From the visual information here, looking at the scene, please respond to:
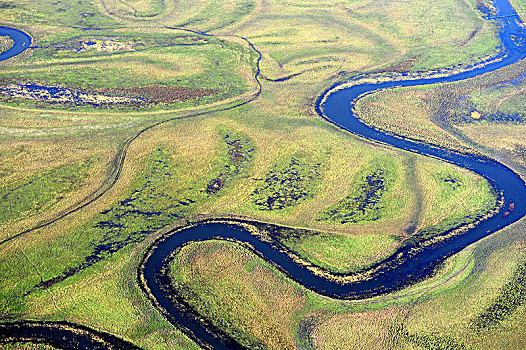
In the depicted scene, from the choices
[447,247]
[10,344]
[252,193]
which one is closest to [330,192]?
[252,193]

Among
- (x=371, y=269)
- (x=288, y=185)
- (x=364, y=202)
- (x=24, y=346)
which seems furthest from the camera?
(x=288, y=185)

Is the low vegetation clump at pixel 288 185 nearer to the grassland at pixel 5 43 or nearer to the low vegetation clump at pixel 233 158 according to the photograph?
the low vegetation clump at pixel 233 158

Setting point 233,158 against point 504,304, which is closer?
point 504,304

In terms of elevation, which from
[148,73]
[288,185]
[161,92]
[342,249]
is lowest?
[342,249]

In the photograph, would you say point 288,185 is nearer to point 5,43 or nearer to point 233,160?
point 233,160

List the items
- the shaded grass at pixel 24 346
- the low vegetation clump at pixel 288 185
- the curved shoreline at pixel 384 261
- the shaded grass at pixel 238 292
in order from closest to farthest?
the shaded grass at pixel 24 346
the shaded grass at pixel 238 292
the curved shoreline at pixel 384 261
the low vegetation clump at pixel 288 185

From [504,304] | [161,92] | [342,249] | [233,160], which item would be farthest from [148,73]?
[504,304]

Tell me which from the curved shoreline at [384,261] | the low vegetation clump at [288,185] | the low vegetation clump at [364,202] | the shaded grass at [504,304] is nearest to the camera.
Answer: the shaded grass at [504,304]

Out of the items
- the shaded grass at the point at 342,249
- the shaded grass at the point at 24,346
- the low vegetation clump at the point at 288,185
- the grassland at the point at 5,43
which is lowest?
the shaded grass at the point at 24,346

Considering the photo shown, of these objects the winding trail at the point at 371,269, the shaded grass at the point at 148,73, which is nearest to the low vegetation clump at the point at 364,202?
the winding trail at the point at 371,269
